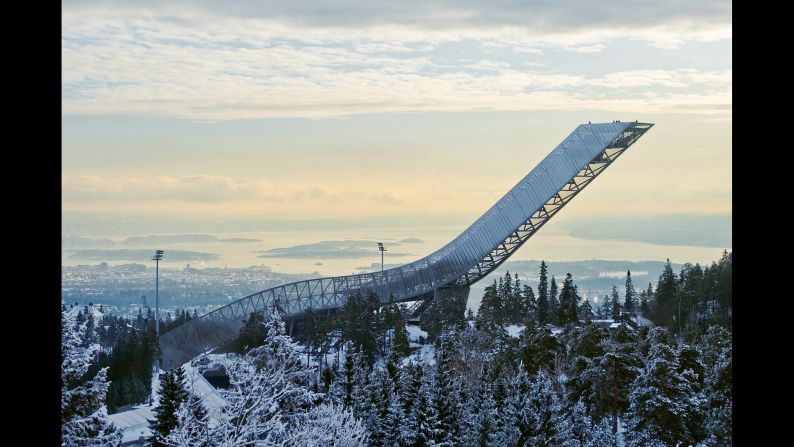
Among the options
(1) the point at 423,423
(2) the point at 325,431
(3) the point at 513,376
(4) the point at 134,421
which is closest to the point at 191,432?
(2) the point at 325,431

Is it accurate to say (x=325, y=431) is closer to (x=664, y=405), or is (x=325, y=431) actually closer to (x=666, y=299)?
Result: (x=664, y=405)

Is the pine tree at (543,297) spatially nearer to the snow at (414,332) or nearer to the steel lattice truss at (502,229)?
the steel lattice truss at (502,229)

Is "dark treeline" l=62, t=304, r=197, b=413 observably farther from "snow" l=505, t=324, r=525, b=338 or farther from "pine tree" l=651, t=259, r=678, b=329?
"pine tree" l=651, t=259, r=678, b=329

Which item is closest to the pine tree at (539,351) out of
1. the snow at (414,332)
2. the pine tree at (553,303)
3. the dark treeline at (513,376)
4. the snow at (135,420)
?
the dark treeline at (513,376)

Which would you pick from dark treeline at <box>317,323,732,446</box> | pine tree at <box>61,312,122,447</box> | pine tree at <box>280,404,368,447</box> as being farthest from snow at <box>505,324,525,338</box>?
pine tree at <box>61,312,122,447</box>

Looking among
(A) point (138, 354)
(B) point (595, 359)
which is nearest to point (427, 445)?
(B) point (595, 359)
